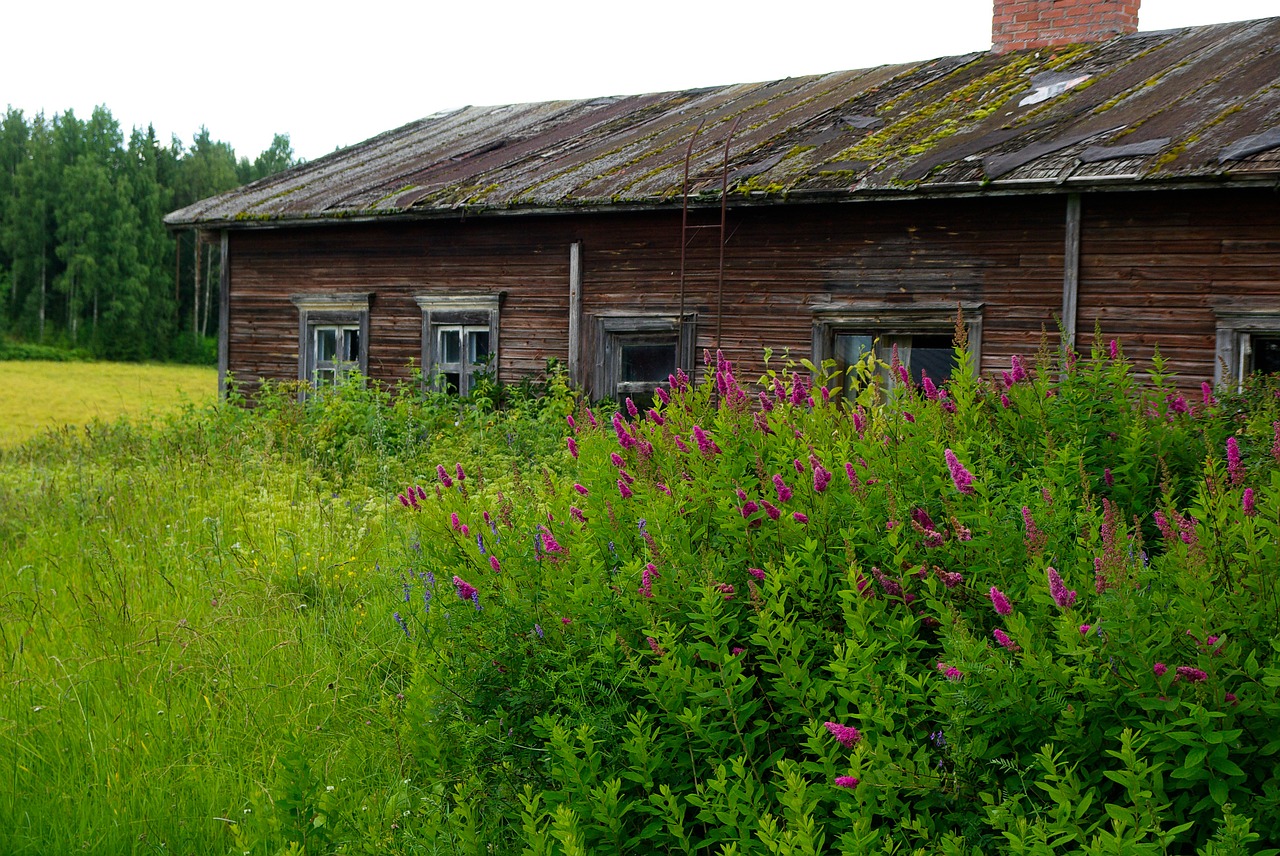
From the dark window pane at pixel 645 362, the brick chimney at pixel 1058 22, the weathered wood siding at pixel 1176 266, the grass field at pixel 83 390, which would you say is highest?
the brick chimney at pixel 1058 22

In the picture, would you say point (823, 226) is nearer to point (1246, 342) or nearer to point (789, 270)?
point (789, 270)

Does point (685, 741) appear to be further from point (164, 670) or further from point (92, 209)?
point (92, 209)

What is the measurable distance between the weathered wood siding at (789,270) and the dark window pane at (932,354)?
19.4 inches

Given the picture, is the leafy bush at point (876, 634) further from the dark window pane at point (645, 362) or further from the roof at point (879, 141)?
the dark window pane at point (645, 362)

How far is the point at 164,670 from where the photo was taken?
4.27 metres

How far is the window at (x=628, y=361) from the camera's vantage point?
11.3 m

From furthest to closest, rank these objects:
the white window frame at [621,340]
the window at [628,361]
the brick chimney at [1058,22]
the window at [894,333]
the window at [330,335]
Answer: the window at [330,335]
the brick chimney at [1058,22]
the window at [628,361]
the white window frame at [621,340]
the window at [894,333]

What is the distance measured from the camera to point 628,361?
11.5 meters

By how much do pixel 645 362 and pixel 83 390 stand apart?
29.7 meters

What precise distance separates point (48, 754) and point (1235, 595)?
3.67m

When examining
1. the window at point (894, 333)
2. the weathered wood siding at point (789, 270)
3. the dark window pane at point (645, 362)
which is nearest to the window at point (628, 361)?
the dark window pane at point (645, 362)

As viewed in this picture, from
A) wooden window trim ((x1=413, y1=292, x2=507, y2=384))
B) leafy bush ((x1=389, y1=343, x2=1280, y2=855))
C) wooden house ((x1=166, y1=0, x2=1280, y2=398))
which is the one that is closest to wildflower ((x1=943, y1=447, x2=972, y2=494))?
leafy bush ((x1=389, y1=343, x2=1280, y2=855))

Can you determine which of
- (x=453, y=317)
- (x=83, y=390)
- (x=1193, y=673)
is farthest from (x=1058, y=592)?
(x=83, y=390)

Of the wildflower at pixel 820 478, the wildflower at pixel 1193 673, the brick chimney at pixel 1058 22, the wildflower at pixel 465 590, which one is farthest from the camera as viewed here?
the brick chimney at pixel 1058 22
